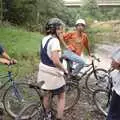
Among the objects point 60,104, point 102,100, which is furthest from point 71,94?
point 60,104

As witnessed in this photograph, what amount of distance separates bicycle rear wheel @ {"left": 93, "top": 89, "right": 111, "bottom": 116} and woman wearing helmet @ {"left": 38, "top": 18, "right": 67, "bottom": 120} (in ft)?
4.48

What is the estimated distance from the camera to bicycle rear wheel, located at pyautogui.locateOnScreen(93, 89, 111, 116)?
819cm

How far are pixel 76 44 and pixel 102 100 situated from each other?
6.91 feet

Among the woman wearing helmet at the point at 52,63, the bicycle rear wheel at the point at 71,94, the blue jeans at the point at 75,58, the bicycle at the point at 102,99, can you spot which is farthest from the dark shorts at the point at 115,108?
the blue jeans at the point at 75,58

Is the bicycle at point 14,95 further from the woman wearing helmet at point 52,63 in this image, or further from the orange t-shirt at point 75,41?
the orange t-shirt at point 75,41

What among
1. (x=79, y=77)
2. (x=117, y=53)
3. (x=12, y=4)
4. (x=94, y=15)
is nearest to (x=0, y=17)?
(x=12, y=4)

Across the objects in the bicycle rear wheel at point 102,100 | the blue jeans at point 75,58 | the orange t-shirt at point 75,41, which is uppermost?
the orange t-shirt at point 75,41

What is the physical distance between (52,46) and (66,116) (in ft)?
7.29

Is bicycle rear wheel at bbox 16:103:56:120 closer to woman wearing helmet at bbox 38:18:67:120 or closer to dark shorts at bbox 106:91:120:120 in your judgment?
woman wearing helmet at bbox 38:18:67:120

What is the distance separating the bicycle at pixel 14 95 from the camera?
7.63 metres

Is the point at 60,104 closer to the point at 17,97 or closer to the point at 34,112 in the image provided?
the point at 34,112

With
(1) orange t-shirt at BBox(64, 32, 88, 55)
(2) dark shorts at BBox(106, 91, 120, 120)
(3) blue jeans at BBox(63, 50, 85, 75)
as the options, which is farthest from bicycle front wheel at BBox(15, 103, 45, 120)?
(1) orange t-shirt at BBox(64, 32, 88, 55)

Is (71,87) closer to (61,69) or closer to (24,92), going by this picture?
(24,92)

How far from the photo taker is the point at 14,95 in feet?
25.4
